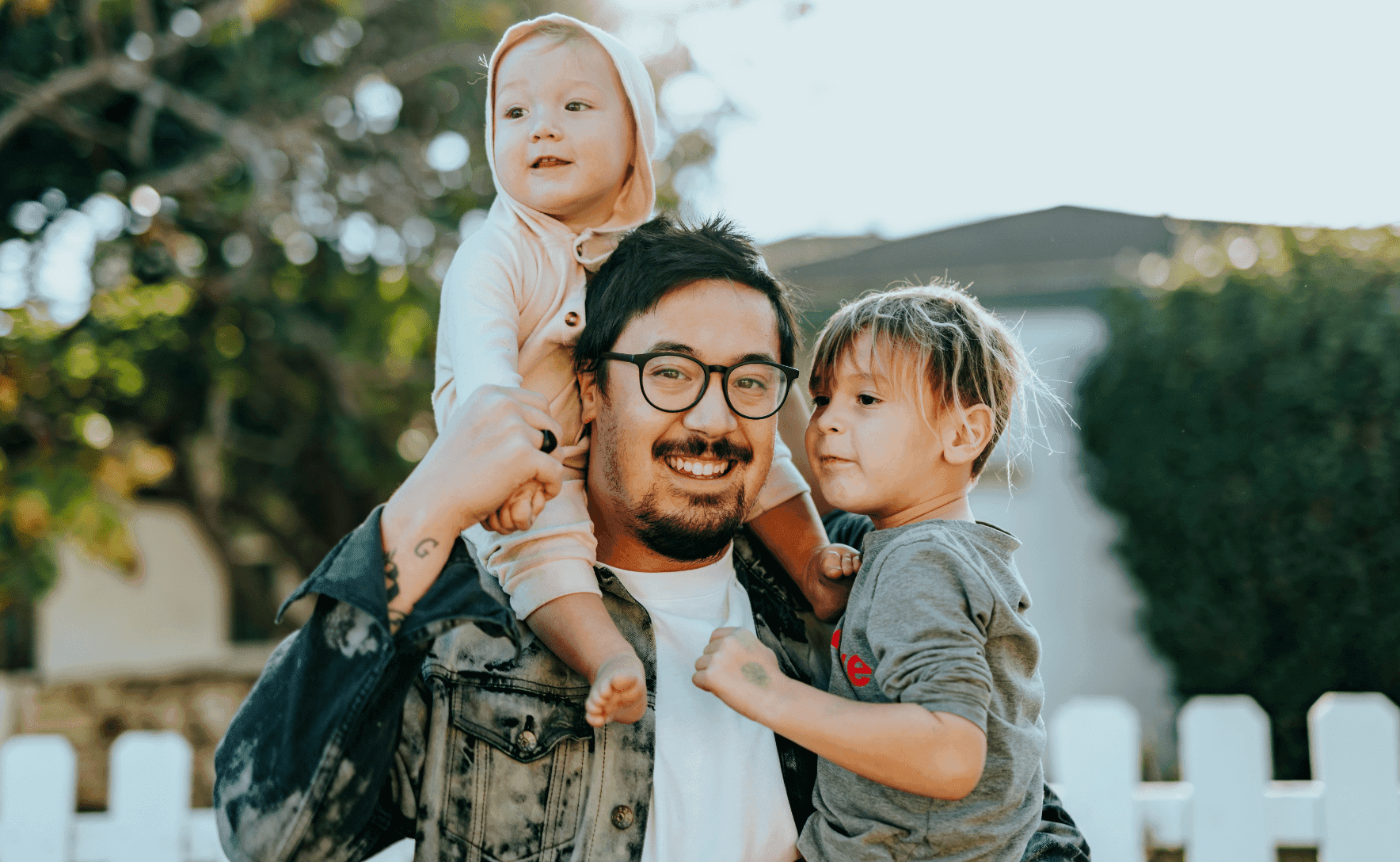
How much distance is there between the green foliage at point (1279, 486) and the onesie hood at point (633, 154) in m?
6.01

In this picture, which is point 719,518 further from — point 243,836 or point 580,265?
point 243,836

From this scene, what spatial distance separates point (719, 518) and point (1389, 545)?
615 centimetres

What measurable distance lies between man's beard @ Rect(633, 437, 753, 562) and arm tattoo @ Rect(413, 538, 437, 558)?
49 cm

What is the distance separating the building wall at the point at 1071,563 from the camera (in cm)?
857

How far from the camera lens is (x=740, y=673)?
1.66m

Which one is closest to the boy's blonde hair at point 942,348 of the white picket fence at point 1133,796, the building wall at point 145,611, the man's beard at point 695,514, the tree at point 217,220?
the man's beard at point 695,514

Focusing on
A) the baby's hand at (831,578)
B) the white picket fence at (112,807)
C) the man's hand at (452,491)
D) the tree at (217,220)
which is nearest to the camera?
the man's hand at (452,491)

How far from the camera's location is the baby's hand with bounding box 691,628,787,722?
64.5 inches

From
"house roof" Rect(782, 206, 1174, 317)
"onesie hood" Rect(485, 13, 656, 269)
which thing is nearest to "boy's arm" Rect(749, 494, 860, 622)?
"onesie hood" Rect(485, 13, 656, 269)

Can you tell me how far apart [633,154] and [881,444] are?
0.83 m

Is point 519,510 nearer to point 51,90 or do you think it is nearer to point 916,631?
point 916,631

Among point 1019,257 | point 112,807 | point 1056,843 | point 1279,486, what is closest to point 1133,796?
point 1056,843

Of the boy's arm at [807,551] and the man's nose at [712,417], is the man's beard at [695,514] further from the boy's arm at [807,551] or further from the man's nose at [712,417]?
the boy's arm at [807,551]

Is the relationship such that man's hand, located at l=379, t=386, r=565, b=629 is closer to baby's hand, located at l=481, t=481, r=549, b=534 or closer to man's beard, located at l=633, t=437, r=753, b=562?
baby's hand, located at l=481, t=481, r=549, b=534
